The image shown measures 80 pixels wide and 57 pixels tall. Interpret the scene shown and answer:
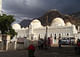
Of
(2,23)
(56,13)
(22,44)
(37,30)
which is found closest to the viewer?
(22,44)

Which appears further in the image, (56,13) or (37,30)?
(56,13)

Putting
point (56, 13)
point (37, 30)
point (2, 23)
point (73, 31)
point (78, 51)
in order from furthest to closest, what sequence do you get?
point (56, 13) < point (37, 30) < point (73, 31) < point (2, 23) < point (78, 51)

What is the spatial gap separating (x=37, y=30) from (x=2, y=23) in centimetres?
2626

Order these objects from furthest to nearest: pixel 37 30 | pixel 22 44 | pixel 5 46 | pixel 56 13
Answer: pixel 56 13, pixel 37 30, pixel 22 44, pixel 5 46

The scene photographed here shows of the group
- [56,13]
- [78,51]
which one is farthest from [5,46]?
[56,13]

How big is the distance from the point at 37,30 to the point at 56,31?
8535mm

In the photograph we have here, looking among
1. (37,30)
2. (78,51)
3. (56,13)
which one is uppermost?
(56,13)

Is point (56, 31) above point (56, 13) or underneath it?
underneath

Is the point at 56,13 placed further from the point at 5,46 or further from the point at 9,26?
the point at 5,46

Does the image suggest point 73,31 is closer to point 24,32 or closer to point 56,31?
point 56,31

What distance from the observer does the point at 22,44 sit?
24719mm

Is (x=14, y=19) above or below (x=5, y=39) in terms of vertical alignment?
above

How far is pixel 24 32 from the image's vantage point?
70.1 m

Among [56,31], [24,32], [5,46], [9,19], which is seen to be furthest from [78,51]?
[24,32]
